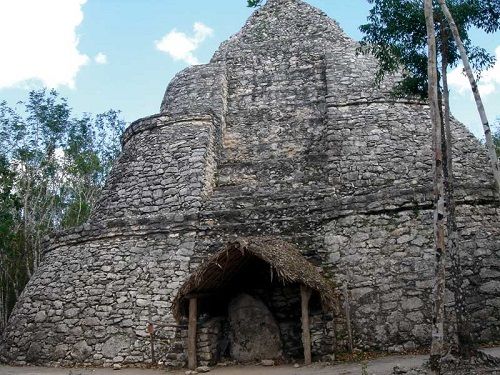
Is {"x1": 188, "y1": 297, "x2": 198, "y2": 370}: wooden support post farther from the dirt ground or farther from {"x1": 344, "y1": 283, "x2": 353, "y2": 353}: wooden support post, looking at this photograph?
{"x1": 344, "y1": 283, "x2": 353, "y2": 353}: wooden support post

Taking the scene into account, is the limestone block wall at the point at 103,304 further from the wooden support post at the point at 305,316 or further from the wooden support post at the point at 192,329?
the wooden support post at the point at 305,316

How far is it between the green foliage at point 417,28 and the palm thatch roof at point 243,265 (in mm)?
3079

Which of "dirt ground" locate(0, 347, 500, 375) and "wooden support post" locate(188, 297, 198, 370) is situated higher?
"wooden support post" locate(188, 297, 198, 370)

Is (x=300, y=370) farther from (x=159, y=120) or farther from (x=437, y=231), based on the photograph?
(x=159, y=120)

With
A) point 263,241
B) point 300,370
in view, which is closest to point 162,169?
point 263,241

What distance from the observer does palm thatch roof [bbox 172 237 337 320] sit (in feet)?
23.1

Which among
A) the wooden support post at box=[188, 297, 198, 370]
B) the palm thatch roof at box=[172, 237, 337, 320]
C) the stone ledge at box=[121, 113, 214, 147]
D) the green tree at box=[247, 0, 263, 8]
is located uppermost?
the green tree at box=[247, 0, 263, 8]

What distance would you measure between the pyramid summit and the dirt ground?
1.21 ft

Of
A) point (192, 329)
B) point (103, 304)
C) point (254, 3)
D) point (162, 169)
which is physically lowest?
point (192, 329)

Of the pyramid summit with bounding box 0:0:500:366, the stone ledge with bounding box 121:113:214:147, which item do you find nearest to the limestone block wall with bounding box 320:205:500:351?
the pyramid summit with bounding box 0:0:500:366

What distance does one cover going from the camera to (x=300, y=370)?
21.8ft

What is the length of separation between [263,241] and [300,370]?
1.88m

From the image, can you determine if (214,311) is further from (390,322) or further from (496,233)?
(496,233)

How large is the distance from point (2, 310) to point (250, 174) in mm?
9617
